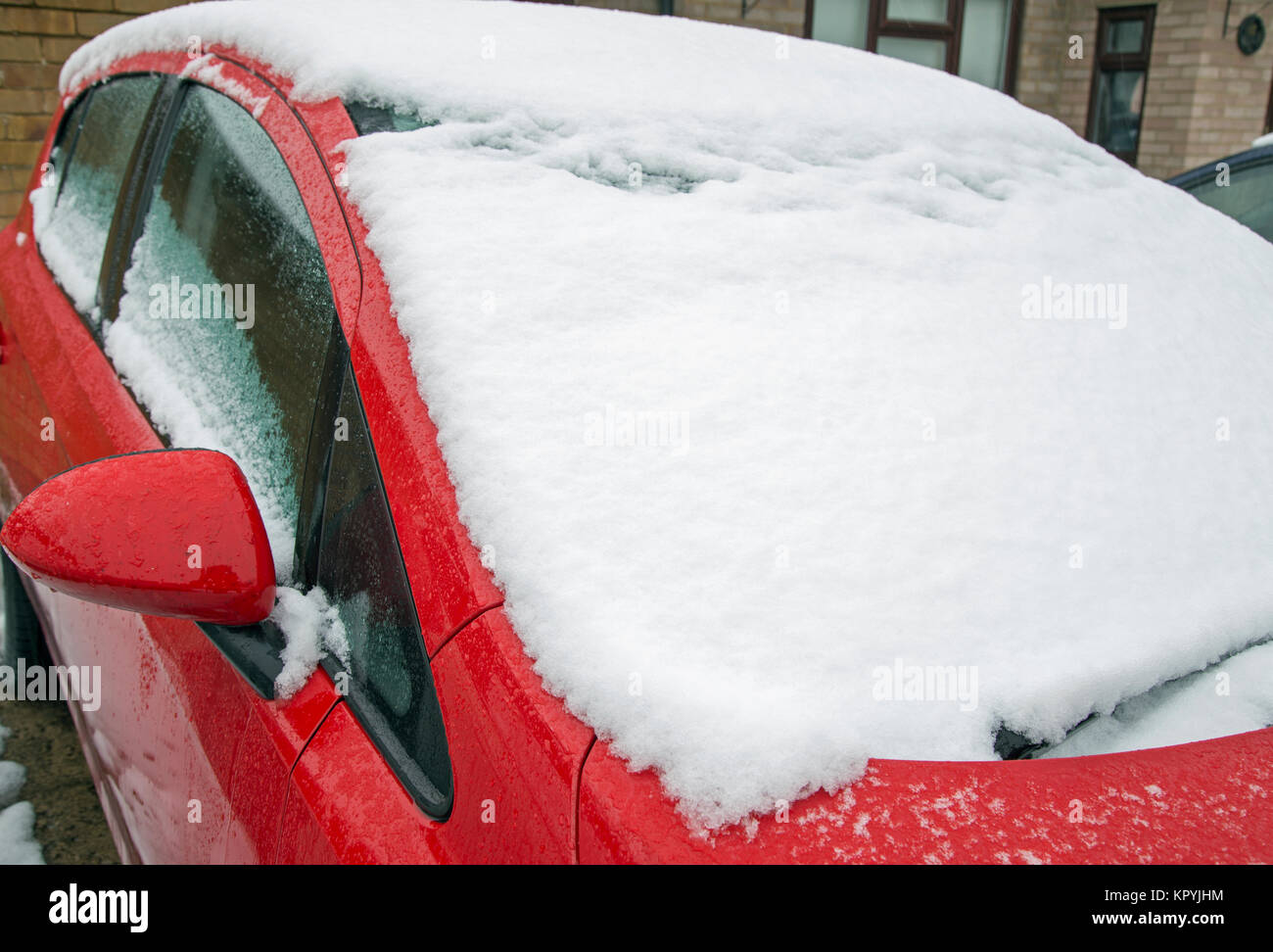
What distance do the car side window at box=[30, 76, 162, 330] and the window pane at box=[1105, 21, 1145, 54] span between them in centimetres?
896

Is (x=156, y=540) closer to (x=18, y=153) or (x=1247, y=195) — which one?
(x=1247, y=195)

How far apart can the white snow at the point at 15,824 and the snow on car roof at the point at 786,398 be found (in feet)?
5.50

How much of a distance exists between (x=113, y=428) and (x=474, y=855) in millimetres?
1052

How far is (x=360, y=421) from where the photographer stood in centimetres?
106

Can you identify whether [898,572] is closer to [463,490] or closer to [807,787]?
[807,787]

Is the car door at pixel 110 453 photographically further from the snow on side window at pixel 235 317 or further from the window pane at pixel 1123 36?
the window pane at pixel 1123 36

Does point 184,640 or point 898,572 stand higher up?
point 898,572

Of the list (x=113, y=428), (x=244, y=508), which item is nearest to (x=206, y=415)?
(x=113, y=428)

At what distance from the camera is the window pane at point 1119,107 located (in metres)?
8.46

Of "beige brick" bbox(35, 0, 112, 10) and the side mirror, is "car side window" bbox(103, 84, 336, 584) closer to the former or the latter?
the side mirror

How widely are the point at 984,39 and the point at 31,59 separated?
24.0ft

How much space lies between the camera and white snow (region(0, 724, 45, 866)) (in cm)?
194

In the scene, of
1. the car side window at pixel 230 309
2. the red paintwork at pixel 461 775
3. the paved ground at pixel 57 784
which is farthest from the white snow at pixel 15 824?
the car side window at pixel 230 309

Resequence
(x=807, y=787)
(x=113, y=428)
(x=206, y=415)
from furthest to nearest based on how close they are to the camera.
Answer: (x=113, y=428) < (x=206, y=415) < (x=807, y=787)
